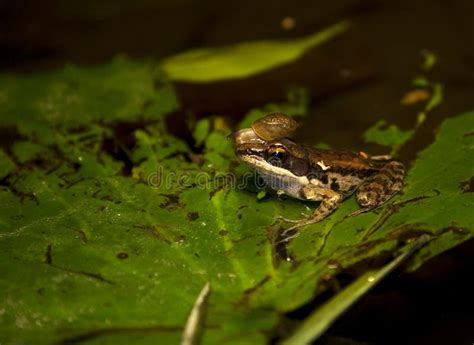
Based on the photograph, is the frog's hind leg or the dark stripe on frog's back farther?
the dark stripe on frog's back

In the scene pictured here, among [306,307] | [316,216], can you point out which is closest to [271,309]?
[306,307]

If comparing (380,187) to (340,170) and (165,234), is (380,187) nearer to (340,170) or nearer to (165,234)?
(340,170)

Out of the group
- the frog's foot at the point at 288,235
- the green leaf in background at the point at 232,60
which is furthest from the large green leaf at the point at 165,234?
the green leaf in background at the point at 232,60

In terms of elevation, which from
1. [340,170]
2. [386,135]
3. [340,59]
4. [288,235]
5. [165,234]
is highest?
[340,59]

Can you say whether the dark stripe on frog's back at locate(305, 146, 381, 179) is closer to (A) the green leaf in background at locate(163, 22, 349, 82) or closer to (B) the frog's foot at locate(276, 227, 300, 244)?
(B) the frog's foot at locate(276, 227, 300, 244)

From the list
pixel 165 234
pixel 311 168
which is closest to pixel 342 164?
pixel 311 168

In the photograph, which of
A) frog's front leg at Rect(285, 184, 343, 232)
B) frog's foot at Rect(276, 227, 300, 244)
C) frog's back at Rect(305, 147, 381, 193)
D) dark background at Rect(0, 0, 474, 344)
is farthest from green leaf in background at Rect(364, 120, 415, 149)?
frog's foot at Rect(276, 227, 300, 244)
